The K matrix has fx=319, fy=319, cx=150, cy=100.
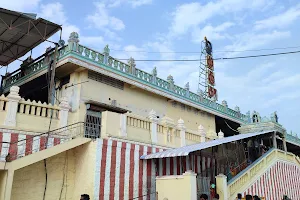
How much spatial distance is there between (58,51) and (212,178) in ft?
26.9

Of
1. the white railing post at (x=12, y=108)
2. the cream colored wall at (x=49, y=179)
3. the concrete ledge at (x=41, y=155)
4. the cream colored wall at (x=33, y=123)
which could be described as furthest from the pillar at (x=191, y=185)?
the white railing post at (x=12, y=108)

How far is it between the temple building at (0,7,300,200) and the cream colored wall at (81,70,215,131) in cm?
4

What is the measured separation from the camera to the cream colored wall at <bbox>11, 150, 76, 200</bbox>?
29.3ft

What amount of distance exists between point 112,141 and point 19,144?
268 centimetres

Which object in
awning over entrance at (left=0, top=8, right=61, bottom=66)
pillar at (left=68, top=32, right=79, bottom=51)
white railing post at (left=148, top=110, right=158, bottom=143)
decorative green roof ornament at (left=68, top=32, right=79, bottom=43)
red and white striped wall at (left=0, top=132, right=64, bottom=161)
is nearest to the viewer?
red and white striped wall at (left=0, top=132, right=64, bottom=161)

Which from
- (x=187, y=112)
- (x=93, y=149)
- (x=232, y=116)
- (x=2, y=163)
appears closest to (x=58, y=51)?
(x=93, y=149)

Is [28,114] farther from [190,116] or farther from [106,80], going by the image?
[190,116]

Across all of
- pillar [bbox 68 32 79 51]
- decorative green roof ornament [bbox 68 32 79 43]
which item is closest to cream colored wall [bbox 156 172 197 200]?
pillar [bbox 68 32 79 51]

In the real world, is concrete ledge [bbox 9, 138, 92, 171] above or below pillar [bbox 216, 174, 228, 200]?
above

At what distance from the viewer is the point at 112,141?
9.95m

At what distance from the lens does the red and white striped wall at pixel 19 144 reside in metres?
8.77

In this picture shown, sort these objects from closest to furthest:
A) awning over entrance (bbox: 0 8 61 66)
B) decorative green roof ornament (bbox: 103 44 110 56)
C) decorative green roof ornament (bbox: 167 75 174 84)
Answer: awning over entrance (bbox: 0 8 61 66) < decorative green roof ornament (bbox: 103 44 110 56) < decorative green roof ornament (bbox: 167 75 174 84)

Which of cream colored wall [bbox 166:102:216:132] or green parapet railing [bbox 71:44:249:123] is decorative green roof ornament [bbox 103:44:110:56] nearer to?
green parapet railing [bbox 71:44:249:123]

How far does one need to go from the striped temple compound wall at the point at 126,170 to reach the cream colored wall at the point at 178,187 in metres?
0.88
